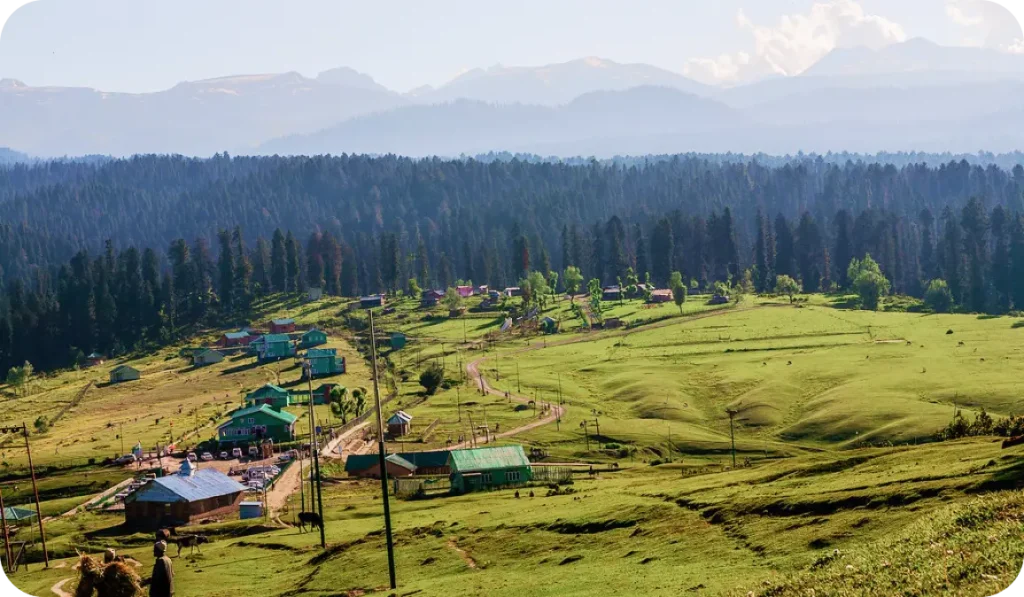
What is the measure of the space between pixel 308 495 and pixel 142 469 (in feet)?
61.5

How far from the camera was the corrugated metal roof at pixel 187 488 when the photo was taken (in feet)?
192

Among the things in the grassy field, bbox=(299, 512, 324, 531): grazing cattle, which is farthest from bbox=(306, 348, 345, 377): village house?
bbox=(299, 512, 324, 531): grazing cattle

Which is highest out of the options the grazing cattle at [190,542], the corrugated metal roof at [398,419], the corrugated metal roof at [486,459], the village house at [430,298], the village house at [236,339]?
the grazing cattle at [190,542]

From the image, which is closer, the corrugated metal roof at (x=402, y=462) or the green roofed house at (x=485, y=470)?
the green roofed house at (x=485, y=470)

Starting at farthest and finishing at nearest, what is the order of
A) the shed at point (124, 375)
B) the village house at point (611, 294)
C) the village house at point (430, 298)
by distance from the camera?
the village house at point (430, 298) → the village house at point (611, 294) → the shed at point (124, 375)

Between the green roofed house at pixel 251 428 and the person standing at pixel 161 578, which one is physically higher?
the person standing at pixel 161 578

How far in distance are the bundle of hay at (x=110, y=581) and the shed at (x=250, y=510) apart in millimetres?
34045

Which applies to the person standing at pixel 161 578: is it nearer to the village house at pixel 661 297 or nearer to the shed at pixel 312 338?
the shed at pixel 312 338

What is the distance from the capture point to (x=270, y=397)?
Result: 3814 inches

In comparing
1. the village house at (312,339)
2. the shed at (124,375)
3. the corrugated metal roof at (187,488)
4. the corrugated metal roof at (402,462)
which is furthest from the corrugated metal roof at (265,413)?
the shed at (124,375)

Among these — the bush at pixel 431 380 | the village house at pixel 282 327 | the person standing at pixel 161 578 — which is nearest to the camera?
the person standing at pixel 161 578

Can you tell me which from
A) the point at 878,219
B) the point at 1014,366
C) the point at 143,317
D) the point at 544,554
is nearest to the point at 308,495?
the point at 544,554

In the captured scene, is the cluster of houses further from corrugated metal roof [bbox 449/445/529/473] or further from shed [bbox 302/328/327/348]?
shed [bbox 302/328/327/348]

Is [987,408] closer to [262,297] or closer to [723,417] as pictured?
[723,417]
